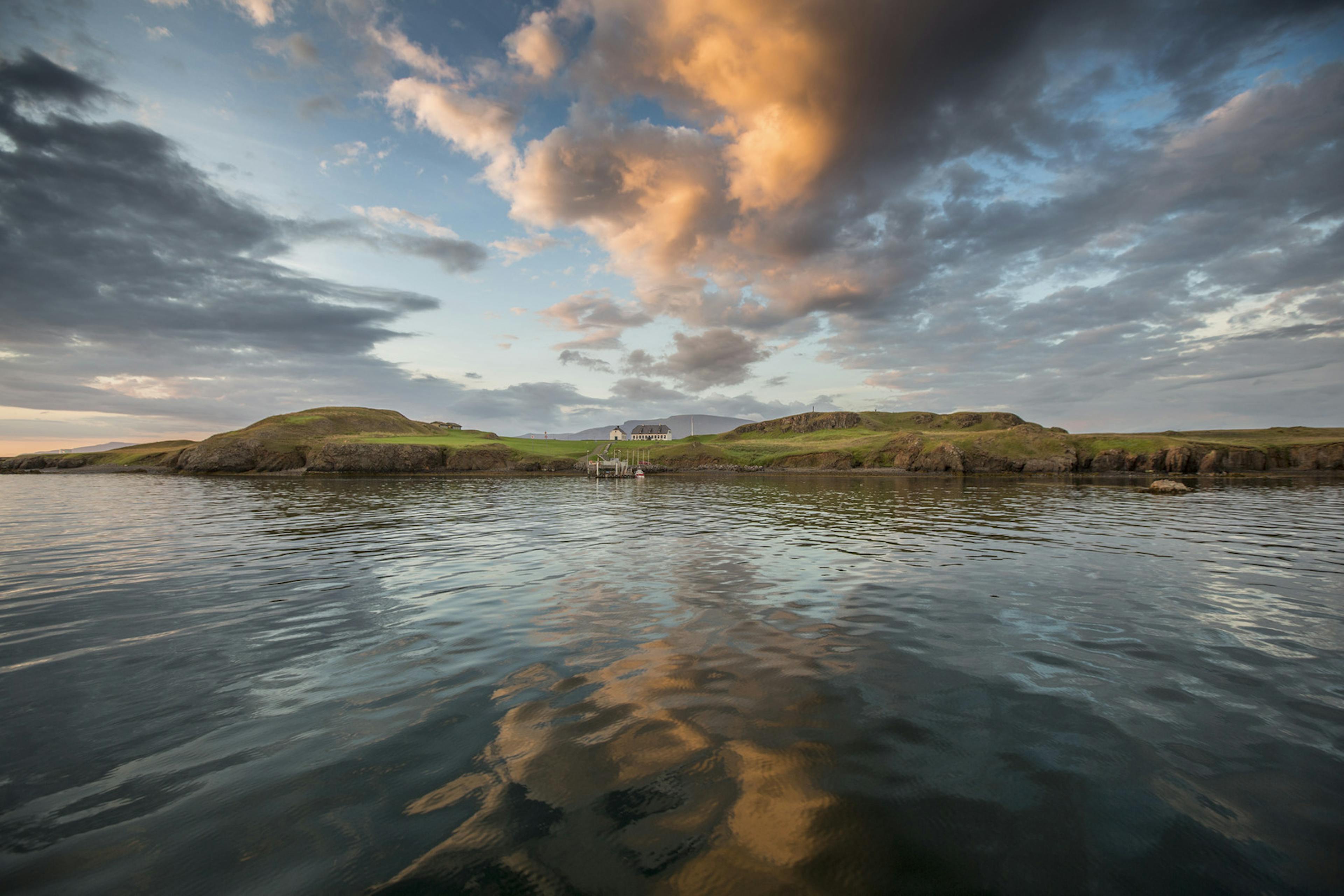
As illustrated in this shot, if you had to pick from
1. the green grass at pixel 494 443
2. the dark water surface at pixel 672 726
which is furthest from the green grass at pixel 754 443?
the dark water surface at pixel 672 726

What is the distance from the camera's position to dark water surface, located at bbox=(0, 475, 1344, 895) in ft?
14.3

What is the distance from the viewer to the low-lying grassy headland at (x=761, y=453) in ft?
331

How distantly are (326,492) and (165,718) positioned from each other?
5376cm

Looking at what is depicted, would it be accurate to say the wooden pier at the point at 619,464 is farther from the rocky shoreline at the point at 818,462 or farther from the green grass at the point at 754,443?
the rocky shoreline at the point at 818,462

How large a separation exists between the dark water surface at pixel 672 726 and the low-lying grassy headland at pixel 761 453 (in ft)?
319

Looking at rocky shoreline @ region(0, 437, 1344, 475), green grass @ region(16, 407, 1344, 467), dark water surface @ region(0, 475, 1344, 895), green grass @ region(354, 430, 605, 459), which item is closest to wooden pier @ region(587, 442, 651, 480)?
green grass @ region(16, 407, 1344, 467)

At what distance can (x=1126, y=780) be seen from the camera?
5617 mm

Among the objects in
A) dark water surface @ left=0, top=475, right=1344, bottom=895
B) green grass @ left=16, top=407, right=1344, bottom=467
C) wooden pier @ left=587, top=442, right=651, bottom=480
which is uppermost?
green grass @ left=16, top=407, right=1344, bottom=467

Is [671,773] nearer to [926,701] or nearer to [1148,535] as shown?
[926,701]

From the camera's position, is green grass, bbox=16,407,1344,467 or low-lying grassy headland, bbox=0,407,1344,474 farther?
green grass, bbox=16,407,1344,467

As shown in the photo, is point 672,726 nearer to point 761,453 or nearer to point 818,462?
point 818,462

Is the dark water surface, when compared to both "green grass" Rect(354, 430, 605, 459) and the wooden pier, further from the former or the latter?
"green grass" Rect(354, 430, 605, 459)

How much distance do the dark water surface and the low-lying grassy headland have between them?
3831 inches

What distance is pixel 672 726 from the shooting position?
6746mm
